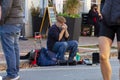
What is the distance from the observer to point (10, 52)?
7148 mm

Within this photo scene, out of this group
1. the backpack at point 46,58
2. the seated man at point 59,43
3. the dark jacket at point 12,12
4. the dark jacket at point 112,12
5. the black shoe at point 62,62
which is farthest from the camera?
the seated man at point 59,43

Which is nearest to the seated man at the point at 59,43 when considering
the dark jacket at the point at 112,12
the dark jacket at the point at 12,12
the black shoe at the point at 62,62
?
the black shoe at the point at 62,62

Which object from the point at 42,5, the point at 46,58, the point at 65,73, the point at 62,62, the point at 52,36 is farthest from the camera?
the point at 42,5

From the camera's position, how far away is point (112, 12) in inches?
225

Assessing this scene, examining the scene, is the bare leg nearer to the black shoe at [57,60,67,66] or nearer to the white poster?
the black shoe at [57,60,67,66]

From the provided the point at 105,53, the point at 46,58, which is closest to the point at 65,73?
the point at 46,58

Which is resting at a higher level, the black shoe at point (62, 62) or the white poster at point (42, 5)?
the white poster at point (42, 5)

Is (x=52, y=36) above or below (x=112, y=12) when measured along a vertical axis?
below

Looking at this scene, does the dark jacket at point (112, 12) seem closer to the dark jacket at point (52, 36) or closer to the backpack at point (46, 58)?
the backpack at point (46, 58)

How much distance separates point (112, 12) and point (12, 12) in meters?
1.98

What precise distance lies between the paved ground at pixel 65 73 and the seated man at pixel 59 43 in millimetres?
537

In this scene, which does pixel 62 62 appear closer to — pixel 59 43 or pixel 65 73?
pixel 59 43

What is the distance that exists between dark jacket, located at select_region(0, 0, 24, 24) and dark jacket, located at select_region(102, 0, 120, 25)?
1825mm

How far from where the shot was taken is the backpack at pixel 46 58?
1059 cm
